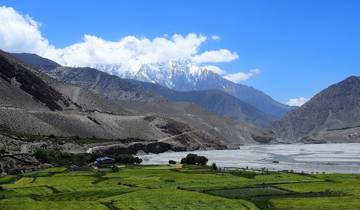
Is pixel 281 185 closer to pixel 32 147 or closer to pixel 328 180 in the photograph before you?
pixel 328 180

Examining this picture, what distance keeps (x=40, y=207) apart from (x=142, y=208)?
958cm

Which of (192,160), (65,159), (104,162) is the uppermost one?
(192,160)

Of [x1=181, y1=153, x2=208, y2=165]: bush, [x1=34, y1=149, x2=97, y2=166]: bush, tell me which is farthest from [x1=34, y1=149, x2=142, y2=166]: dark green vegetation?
[x1=181, y1=153, x2=208, y2=165]: bush

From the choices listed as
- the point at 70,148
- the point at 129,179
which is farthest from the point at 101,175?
the point at 70,148

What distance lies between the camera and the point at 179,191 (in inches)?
2650

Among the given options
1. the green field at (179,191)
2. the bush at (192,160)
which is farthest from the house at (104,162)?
the green field at (179,191)

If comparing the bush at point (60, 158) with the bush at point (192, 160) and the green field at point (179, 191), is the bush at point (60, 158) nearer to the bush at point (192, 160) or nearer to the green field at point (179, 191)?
the bush at point (192, 160)

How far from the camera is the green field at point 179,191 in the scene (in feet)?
183

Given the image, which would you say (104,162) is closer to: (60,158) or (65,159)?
(65,159)

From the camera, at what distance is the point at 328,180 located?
85312mm

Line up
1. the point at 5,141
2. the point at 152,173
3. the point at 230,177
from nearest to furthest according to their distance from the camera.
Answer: the point at 230,177, the point at 152,173, the point at 5,141

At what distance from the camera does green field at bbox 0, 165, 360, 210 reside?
55703mm

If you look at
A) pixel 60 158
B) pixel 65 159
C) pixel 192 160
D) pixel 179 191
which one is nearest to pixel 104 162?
pixel 65 159

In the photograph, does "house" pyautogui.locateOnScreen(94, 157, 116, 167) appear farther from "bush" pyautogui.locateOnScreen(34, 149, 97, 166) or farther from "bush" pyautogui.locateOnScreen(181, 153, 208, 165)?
"bush" pyautogui.locateOnScreen(181, 153, 208, 165)
